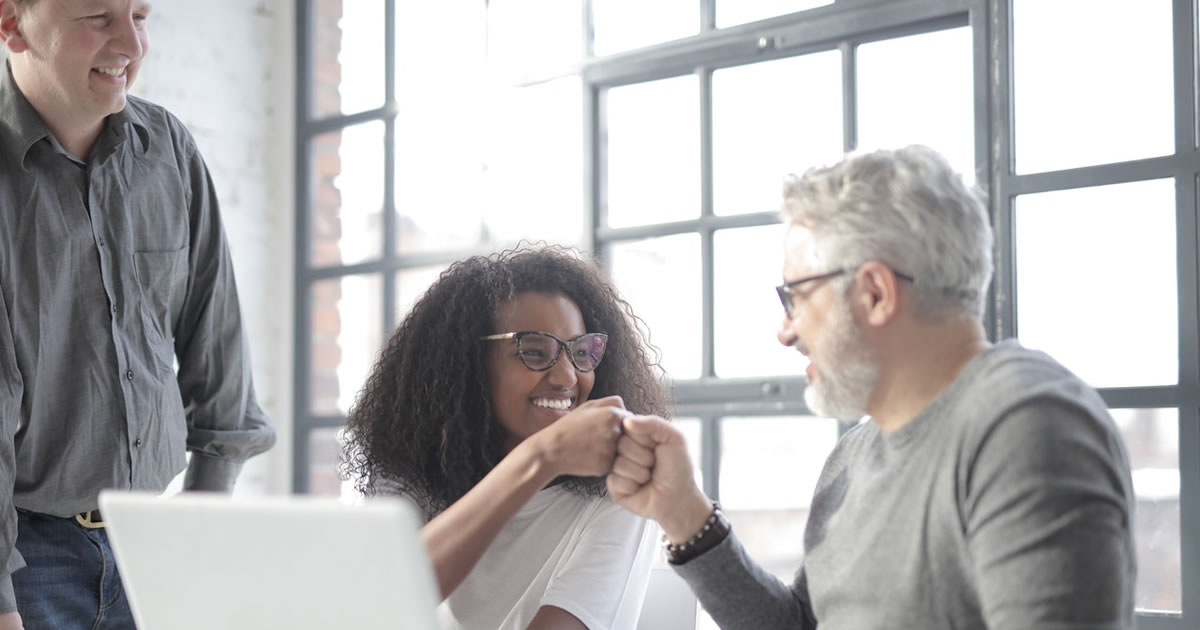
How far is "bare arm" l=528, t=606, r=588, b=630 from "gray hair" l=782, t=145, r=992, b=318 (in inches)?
25.5

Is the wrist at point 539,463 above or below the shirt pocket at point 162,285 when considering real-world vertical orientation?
below

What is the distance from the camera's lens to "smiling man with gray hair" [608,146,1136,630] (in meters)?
1.18

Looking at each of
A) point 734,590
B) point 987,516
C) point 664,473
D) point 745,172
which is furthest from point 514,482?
point 745,172

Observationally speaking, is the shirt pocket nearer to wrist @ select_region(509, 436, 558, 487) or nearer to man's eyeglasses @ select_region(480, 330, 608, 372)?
man's eyeglasses @ select_region(480, 330, 608, 372)

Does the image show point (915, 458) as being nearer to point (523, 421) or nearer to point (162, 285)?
point (523, 421)

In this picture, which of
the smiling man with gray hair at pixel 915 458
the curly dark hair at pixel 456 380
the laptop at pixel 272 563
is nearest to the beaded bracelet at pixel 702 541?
the smiling man with gray hair at pixel 915 458

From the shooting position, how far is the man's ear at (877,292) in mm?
1434

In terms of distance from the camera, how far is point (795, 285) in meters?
1.52

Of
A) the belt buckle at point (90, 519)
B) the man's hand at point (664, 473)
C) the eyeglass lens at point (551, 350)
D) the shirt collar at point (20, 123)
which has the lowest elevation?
the belt buckle at point (90, 519)

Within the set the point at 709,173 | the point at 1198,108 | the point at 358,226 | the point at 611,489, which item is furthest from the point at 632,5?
the point at 611,489

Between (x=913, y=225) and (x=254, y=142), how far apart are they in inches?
146

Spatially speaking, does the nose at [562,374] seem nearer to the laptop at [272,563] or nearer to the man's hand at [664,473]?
the man's hand at [664,473]

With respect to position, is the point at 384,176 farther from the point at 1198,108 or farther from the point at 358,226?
the point at 1198,108

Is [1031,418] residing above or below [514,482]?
above
